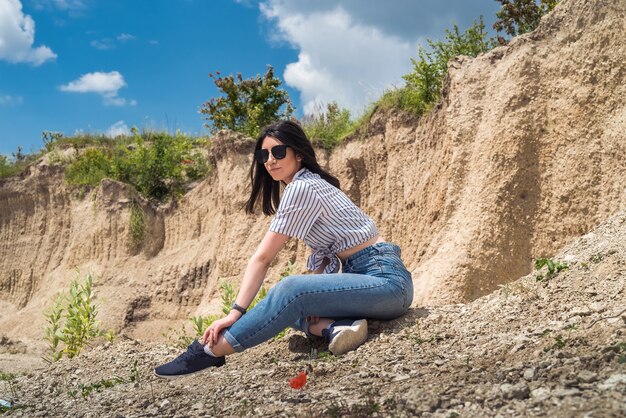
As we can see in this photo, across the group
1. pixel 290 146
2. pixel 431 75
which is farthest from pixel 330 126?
pixel 290 146

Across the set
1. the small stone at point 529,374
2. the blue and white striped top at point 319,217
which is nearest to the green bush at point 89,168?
the blue and white striped top at point 319,217

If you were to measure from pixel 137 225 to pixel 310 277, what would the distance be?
415 inches

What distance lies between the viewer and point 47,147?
1827 centimetres

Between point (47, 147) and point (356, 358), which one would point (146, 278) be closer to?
point (47, 147)

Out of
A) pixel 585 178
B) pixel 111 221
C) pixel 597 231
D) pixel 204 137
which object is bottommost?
pixel 597 231

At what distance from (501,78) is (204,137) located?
9793mm

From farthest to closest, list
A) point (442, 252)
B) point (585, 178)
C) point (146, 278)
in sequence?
point (146, 278), point (442, 252), point (585, 178)

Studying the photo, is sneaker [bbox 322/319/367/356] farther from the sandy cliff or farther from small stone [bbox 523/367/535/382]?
the sandy cliff

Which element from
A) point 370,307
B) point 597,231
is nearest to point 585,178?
point 597,231

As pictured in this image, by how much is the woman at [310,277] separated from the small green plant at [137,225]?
9808 mm

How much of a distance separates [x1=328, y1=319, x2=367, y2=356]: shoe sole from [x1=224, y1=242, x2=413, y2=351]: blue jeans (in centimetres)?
13

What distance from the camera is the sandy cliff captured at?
7617 millimetres

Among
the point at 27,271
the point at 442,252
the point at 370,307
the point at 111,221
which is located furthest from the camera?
the point at 27,271

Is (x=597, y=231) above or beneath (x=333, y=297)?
above
